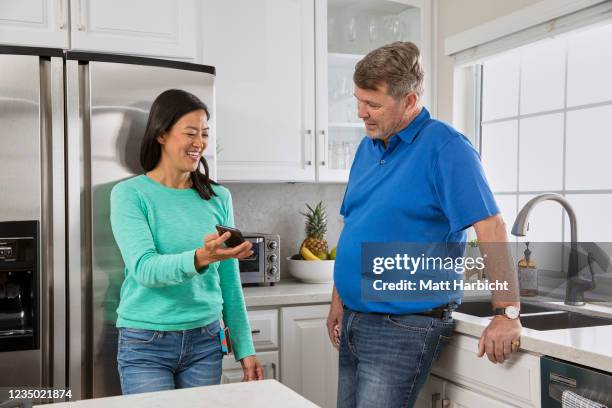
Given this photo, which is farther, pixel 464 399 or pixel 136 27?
pixel 136 27

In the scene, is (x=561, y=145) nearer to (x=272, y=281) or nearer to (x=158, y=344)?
(x=272, y=281)

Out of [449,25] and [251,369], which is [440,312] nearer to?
[251,369]

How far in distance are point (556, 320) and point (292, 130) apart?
1.42 m

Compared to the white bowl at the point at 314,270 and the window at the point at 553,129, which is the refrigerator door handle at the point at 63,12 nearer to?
the white bowl at the point at 314,270

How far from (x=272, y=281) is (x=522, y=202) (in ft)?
3.80

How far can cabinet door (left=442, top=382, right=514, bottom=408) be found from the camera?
180 centimetres

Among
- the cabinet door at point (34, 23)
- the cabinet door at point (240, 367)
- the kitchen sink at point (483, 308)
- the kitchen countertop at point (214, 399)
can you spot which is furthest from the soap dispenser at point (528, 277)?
the cabinet door at point (34, 23)

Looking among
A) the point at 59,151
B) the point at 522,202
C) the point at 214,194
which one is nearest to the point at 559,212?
the point at 522,202

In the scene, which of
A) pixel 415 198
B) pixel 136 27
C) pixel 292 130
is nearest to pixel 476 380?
pixel 415 198

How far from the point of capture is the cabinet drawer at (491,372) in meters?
1.68

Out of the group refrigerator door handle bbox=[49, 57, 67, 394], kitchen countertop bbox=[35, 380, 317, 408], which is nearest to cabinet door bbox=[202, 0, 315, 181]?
refrigerator door handle bbox=[49, 57, 67, 394]

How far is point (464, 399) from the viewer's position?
1893mm

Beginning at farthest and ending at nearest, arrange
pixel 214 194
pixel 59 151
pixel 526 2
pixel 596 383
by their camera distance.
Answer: pixel 526 2, pixel 59 151, pixel 214 194, pixel 596 383

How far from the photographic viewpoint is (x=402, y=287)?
174 centimetres
